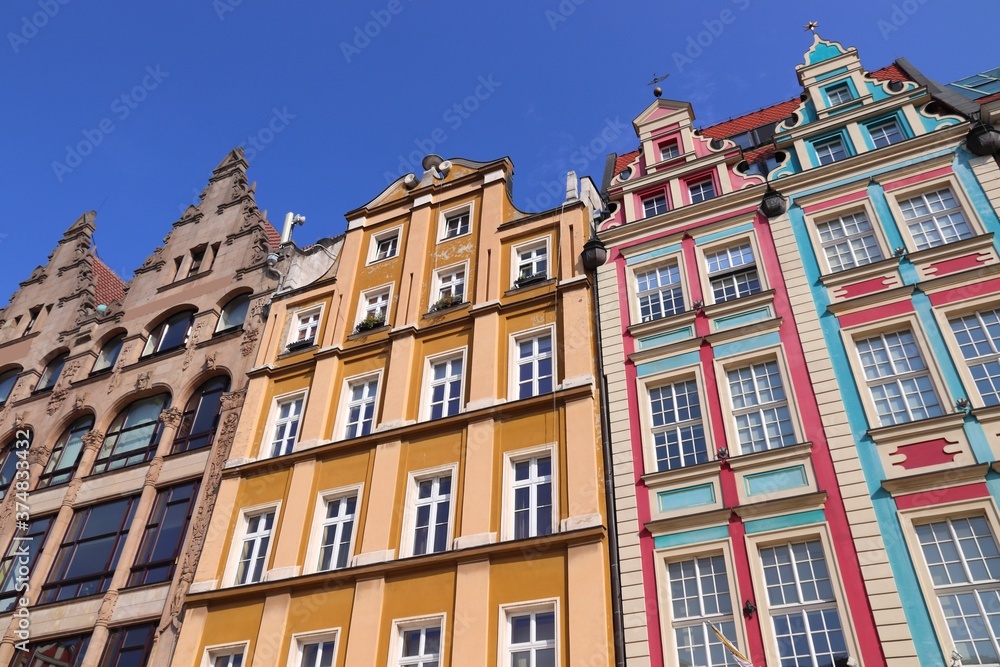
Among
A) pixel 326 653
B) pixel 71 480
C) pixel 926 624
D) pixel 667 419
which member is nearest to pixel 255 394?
pixel 71 480

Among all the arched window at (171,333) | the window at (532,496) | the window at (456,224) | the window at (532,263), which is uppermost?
the window at (456,224)

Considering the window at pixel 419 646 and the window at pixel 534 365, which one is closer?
the window at pixel 419 646

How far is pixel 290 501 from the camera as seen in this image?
2019cm

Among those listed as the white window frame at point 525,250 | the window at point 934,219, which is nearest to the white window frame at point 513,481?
the white window frame at point 525,250

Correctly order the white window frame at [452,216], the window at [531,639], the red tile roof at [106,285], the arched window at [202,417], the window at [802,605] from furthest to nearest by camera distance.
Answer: the red tile roof at [106,285]
the white window frame at [452,216]
the arched window at [202,417]
the window at [531,639]
the window at [802,605]

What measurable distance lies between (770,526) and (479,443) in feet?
22.3

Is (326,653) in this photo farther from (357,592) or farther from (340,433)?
(340,433)

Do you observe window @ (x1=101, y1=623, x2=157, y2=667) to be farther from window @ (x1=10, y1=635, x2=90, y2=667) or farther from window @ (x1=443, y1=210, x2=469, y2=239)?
window @ (x1=443, y1=210, x2=469, y2=239)

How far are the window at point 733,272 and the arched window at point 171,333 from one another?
17.5m

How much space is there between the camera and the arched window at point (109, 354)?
95.3ft

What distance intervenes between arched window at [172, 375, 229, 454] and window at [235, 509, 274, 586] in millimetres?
3744

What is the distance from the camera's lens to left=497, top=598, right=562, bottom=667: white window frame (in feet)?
50.5

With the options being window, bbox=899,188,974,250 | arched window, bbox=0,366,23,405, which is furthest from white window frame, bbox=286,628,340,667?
arched window, bbox=0,366,23,405

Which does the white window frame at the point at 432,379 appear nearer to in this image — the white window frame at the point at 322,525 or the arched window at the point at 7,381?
the white window frame at the point at 322,525
